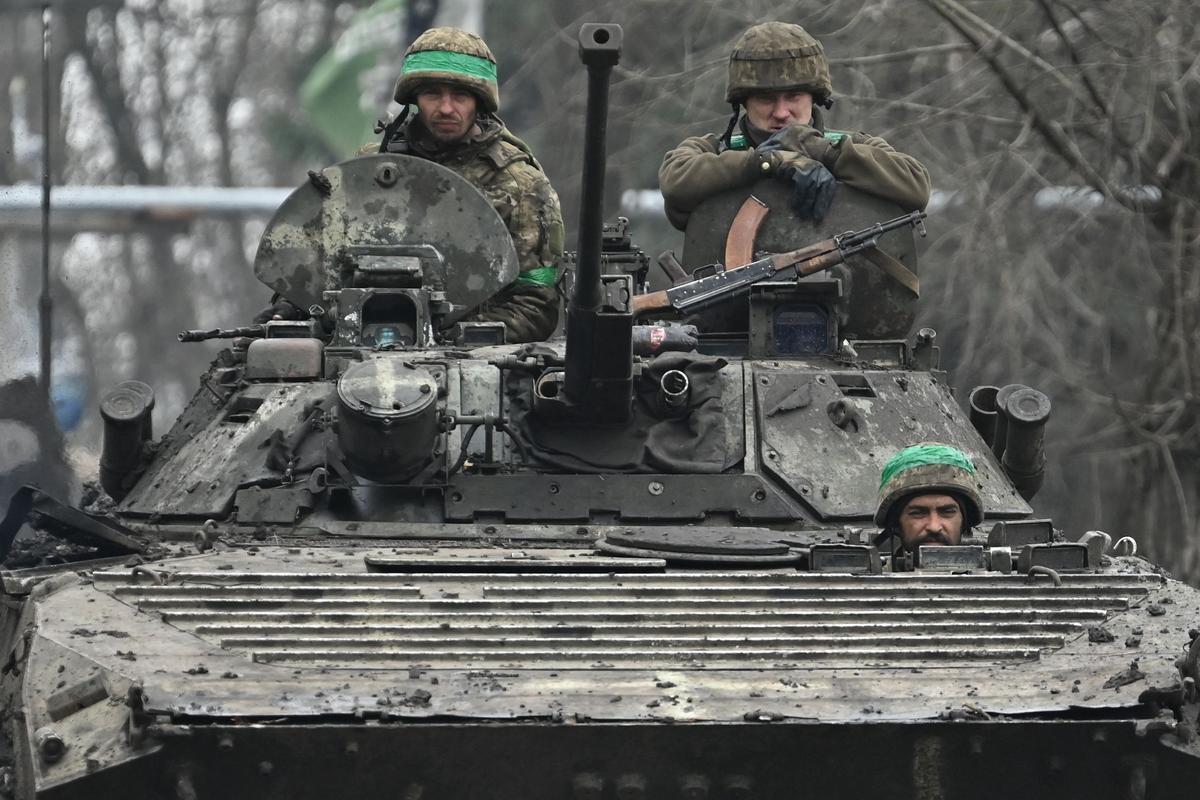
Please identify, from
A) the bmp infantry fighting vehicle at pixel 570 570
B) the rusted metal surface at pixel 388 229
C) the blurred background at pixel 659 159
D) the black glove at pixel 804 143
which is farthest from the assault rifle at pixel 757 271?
the blurred background at pixel 659 159

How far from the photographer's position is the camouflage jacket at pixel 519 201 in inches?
490

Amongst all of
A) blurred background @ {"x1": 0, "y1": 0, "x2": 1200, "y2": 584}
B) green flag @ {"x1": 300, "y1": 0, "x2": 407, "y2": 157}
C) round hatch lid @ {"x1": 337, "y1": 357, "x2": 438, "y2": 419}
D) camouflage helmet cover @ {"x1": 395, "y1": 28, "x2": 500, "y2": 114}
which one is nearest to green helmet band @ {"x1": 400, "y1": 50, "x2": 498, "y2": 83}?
camouflage helmet cover @ {"x1": 395, "y1": 28, "x2": 500, "y2": 114}

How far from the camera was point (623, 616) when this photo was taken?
820cm

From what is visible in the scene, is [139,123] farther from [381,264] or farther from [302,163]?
[381,264]

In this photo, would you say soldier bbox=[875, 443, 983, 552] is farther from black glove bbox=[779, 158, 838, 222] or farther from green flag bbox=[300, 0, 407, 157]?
green flag bbox=[300, 0, 407, 157]

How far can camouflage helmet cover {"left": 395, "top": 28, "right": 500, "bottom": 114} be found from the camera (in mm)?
12469

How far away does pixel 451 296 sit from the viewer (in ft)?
38.0

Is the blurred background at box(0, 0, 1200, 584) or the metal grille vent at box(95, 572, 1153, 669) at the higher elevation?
the blurred background at box(0, 0, 1200, 584)

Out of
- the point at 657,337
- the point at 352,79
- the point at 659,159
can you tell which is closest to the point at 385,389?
the point at 657,337

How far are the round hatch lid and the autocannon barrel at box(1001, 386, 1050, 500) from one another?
2.85m

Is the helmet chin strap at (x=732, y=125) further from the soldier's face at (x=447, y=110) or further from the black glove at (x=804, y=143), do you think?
the soldier's face at (x=447, y=110)

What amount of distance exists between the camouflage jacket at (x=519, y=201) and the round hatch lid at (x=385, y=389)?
261 centimetres

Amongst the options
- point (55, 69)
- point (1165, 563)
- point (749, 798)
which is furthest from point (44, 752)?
point (55, 69)

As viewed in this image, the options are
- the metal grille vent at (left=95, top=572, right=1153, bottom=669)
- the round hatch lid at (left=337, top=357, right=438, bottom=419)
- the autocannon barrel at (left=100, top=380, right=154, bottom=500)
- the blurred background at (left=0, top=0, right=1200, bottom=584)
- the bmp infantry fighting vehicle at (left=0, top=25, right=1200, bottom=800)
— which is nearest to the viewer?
the bmp infantry fighting vehicle at (left=0, top=25, right=1200, bottom=800)
